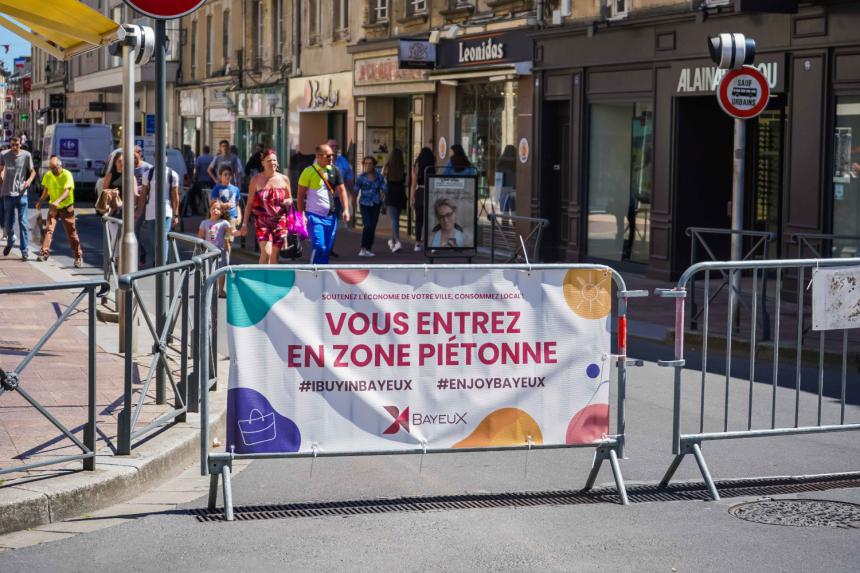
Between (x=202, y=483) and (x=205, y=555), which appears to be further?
(x=202, y=483)

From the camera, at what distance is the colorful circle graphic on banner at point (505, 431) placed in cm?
698

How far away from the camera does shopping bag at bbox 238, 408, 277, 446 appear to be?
6645mm

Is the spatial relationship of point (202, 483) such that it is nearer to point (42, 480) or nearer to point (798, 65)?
point (42, 480)

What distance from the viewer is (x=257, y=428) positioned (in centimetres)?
666

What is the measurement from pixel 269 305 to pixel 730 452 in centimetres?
321

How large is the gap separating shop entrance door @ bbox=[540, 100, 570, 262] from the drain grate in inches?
585

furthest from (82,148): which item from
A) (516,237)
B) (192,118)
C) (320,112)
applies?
(516,237)

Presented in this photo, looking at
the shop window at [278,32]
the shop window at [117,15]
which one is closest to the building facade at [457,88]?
the shop window at [278,32]

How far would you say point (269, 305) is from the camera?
6.68 m

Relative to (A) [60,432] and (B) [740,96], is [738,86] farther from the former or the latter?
(A) [60,432]

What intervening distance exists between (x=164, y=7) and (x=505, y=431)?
11.4ft

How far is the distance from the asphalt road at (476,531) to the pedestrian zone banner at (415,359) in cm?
43

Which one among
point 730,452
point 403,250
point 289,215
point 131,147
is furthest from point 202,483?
point 403,250

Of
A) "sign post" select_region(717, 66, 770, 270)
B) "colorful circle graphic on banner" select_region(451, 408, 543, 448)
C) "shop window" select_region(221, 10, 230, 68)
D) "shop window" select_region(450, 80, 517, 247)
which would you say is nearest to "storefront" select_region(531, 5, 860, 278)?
"shop window" select_region(450, 80, 517, 247)
